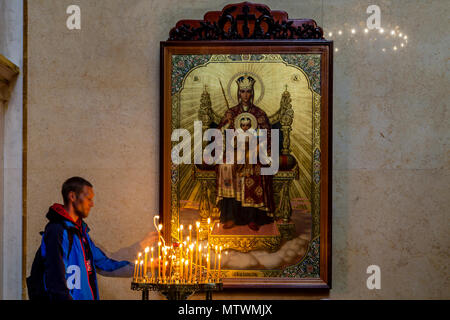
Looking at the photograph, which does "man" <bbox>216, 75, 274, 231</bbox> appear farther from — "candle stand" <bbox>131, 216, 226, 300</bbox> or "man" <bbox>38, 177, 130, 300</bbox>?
"man" <bbox>38, 177, 130, 300</bbox>

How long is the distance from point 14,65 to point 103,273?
5.74ft

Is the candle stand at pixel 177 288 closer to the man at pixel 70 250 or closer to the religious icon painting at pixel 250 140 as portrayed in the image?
the man at pixel 70 250

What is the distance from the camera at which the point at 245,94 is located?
334 centimetres

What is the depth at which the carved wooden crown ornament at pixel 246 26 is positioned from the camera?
3.30 metres

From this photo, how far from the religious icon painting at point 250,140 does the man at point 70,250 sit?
624mm

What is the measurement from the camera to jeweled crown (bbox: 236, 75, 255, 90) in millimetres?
3336

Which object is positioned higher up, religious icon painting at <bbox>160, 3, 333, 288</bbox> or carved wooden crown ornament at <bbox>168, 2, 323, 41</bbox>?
carved wooden crown ornament at <bbox>168, 2, 323, 41</bbox>

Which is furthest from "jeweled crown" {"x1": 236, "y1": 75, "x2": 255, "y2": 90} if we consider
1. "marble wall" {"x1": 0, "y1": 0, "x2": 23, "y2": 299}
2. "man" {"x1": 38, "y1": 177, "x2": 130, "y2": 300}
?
"marble wall" {"x1": 0, "y1": 0, "x2": 23, "y2": 299}

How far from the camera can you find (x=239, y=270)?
10.9 feet

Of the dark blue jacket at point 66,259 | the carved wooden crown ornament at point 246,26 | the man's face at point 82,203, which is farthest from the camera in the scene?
the carved wooden crown ornament at point 246,26

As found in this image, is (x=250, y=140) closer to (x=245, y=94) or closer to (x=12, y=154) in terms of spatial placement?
(x=245, y=94)

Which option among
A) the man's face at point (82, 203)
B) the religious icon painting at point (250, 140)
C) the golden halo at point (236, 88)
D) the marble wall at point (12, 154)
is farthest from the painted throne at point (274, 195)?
the marble wall at point (12, 154)

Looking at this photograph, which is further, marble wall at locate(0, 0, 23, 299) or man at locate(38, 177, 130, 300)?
marble wall at locate(0, 0, 23, 299)

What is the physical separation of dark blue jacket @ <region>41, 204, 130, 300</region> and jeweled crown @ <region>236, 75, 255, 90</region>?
1.56 metres
